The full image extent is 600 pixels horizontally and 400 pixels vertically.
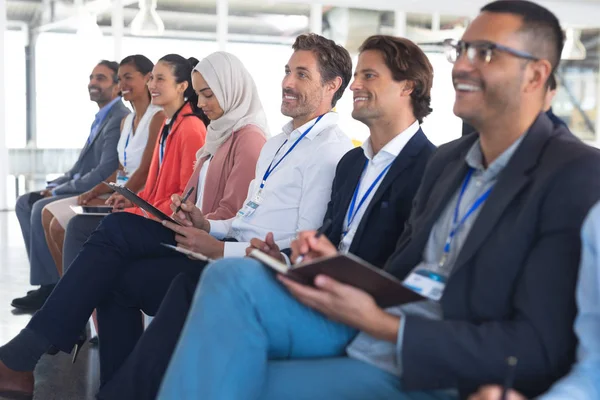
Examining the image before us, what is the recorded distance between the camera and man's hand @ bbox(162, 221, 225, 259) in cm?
278

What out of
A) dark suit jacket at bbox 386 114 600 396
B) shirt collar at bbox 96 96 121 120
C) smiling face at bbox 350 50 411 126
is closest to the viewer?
dark suit jacket at bbox 386 114 600 396

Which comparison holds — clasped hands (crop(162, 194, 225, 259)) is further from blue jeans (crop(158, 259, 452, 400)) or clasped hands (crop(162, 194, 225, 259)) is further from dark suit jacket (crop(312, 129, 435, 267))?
blue jeans (crop(158, 259, 452, 400))

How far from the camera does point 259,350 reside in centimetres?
158

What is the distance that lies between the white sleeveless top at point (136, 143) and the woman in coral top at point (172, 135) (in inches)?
16.4

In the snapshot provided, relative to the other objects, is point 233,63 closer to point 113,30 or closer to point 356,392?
point 356,392

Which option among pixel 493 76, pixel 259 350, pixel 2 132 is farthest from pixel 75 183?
pixel 2 132

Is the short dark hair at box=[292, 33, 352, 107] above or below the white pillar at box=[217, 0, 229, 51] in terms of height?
below

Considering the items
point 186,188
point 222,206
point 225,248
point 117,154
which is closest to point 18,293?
point 117,154

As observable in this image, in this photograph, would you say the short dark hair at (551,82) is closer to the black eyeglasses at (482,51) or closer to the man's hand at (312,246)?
the black eyeglasses at (482,51)

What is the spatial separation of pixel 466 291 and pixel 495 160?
311mm

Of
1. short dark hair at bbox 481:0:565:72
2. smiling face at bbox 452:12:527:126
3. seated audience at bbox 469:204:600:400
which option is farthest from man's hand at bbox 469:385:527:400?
short dark hair at bbox 481:0:565:72

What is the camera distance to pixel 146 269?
2.78m

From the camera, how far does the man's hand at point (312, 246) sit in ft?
5.81

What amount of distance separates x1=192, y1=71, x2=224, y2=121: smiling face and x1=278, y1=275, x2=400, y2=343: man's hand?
6.96 feet
